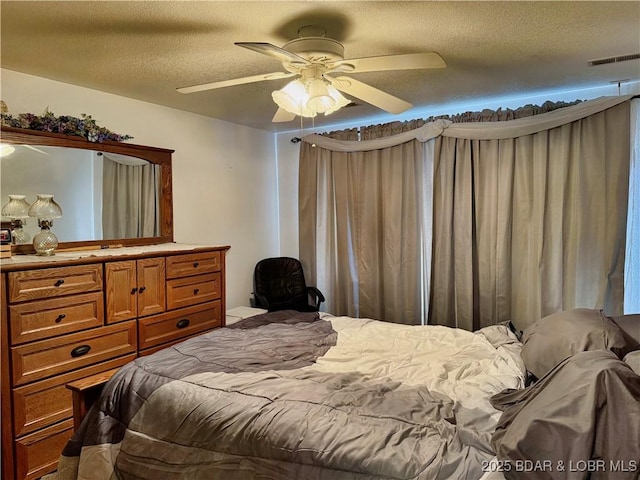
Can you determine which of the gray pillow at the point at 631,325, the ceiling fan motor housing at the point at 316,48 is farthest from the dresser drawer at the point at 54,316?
the gray pillow at the point at 631,325

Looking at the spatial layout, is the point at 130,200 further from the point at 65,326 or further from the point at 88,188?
the point at 65,326

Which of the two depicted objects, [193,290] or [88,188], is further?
[193,290]

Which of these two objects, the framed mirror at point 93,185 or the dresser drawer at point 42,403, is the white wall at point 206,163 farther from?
the dresser drawer at point 42,403

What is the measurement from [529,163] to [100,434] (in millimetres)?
3396

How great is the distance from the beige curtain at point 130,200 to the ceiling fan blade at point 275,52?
183 cm

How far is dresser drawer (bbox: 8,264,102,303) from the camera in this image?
2.07 meters

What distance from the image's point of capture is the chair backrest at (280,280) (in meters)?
4.30

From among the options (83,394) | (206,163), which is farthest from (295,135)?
(83,394)

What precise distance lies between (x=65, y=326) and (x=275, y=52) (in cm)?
184

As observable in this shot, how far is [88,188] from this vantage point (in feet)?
9.47

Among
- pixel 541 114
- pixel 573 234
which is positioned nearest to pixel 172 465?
pixel 573 234

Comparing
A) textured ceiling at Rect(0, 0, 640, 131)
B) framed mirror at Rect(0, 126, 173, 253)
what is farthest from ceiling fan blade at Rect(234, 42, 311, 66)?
framed mirror at Rect(0, 126, 173, 253)

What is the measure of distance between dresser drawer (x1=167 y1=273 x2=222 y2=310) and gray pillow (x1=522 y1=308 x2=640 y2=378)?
7.07 ft

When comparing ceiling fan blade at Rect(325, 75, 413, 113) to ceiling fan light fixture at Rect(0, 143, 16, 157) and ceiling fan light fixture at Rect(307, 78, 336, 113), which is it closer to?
ceiling fan light fixture at Rect(307, 78, 336, 113)
